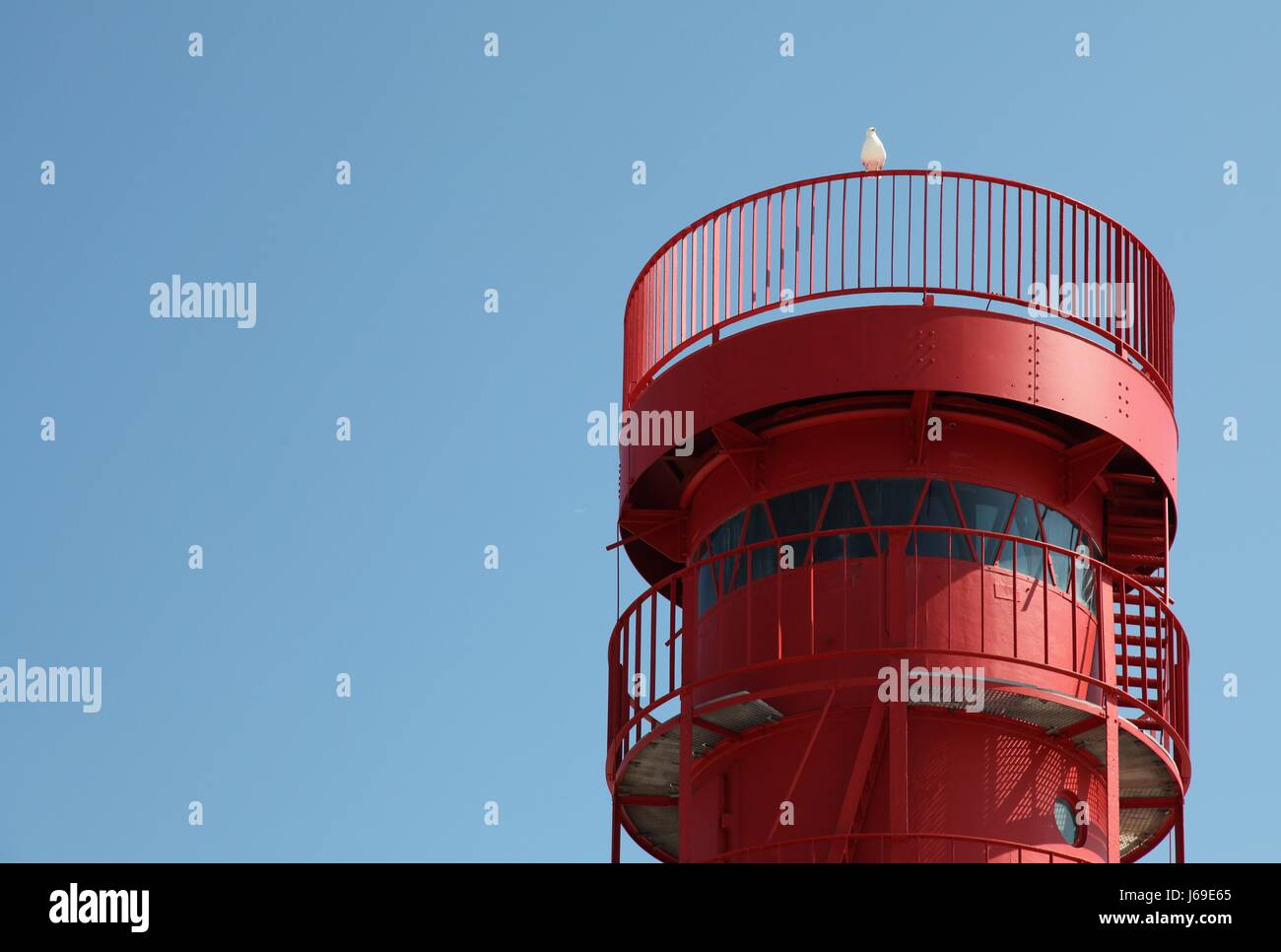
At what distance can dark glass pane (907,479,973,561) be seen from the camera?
29.3 meters

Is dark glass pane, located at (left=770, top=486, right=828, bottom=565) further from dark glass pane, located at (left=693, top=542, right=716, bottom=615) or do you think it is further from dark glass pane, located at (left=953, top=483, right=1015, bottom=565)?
dark glass pane, located at (left=953, top=483, right=1015, bottom=565)

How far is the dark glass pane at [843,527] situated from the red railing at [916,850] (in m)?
3.21

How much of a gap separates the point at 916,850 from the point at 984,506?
13.7 ft

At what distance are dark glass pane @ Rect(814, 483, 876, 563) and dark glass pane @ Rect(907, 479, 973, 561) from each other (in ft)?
1.73

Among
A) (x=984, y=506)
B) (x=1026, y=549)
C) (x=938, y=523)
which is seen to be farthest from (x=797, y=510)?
(x=1026, y=549)

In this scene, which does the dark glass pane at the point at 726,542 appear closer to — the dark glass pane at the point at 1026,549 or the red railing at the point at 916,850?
the dark glass pane at the point at 1026,549

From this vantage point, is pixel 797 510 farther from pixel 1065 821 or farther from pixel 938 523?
pixel 1065 821

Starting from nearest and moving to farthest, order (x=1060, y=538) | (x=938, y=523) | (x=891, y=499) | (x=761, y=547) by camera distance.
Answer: (x=938, y=523)
(x=891, y=499)
(x=761, y=547)
(x=1060, y=538)

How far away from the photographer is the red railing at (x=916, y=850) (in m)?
27.5

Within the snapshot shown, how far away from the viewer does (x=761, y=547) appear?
2994 cm
